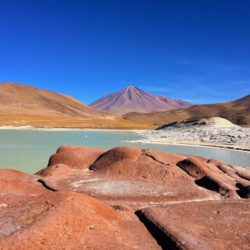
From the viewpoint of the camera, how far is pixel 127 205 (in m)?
7.54

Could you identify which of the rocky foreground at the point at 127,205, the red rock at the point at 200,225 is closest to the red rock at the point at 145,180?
the rocky foreground at the point at 127,205

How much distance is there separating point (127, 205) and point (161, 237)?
1.83 m

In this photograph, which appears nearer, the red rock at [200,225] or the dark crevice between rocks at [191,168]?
the red rock at [200,225]

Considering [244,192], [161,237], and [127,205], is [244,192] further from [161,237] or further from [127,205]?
[161,237]

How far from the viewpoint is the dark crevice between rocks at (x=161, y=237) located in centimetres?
545

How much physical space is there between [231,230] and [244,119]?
5590 inches

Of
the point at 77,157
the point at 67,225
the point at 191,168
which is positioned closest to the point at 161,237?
the point at 67,225

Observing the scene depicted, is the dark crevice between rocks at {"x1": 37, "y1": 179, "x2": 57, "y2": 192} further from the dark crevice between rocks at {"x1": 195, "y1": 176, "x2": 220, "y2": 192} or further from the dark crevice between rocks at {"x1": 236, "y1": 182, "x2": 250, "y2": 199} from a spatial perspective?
the dark crevice between rocks at {"x1": 236, "y1": 182, "x2": 250, "y2": 199}

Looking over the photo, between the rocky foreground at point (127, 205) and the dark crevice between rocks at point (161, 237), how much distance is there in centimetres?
2

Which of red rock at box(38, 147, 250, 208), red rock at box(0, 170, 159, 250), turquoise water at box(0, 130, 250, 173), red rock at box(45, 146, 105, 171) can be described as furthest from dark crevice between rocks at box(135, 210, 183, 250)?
turquoise water at box(0, 130, 250, 173)

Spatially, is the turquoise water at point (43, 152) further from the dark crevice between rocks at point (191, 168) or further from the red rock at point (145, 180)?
the dark crevice between rocks at point (191, 168)

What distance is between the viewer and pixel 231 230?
6195 millimetres

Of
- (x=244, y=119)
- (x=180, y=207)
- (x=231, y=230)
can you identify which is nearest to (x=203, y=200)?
(x=180, y=207)

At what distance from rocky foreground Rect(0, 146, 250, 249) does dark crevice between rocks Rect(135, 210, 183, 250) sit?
16 millimetres
